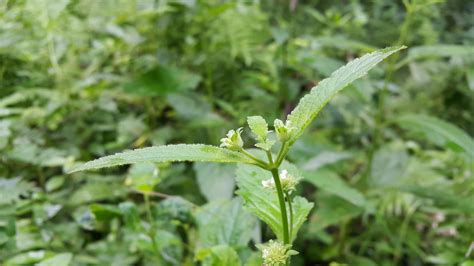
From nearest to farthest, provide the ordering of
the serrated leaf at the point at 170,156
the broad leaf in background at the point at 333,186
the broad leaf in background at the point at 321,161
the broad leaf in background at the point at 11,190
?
the serrated leaf at the point at 170,156 → the broad leaf in background at the point at 11,190 → the broad leaf in background at the point at 333,186 → the broad leaf in background at the point at 321,161

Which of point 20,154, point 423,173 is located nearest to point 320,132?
point 423,173

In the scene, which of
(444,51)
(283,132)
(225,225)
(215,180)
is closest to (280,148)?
(283,132)

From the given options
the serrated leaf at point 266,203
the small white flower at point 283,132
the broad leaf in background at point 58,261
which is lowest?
the broad leaf in background at point 58,261

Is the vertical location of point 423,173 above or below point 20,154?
above

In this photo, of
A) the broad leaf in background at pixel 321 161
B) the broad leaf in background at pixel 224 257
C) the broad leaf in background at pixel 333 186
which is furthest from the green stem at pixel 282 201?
the broad leaf in background at pixel 321 161

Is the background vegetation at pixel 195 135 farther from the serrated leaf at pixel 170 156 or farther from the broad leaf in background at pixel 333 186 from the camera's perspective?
the serrated leaf at pixel 170 156

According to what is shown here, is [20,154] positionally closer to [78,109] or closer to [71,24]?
[78,109]
